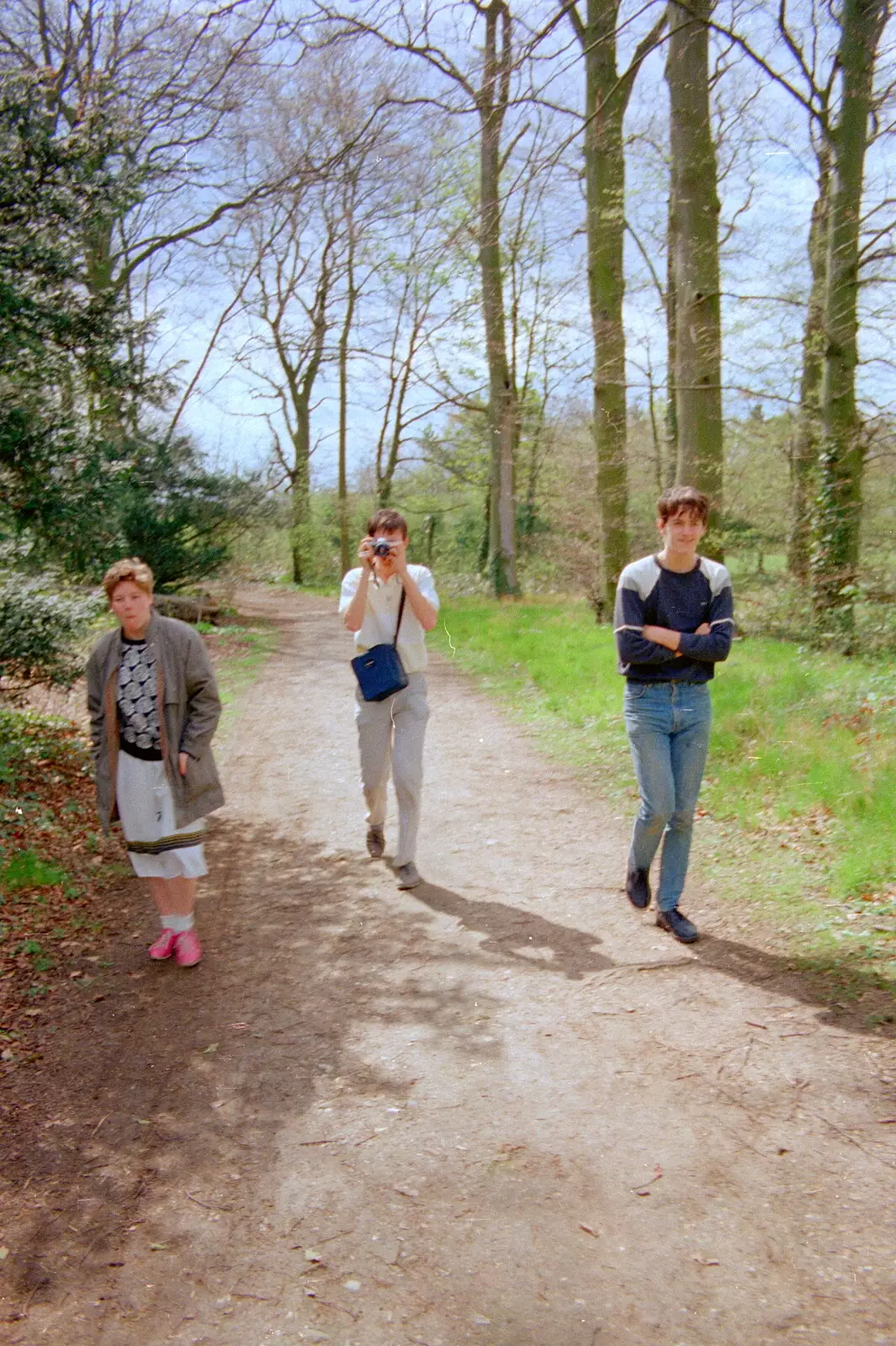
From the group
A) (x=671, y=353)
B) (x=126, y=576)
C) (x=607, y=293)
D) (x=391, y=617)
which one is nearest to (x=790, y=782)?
(x=391, y=617)

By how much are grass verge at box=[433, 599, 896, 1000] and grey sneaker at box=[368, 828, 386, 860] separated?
73.7 inches

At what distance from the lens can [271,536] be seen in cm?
2411

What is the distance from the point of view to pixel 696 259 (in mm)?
10820

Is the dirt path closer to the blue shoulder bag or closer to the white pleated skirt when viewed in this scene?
the white pleated skirt

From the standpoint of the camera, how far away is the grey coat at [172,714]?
14.9ft

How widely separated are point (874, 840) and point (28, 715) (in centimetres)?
709

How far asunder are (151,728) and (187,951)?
3.67 feet

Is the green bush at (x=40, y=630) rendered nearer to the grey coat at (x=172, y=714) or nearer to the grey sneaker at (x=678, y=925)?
the grey coat at (x=172, y=714)

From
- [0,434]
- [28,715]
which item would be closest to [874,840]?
[0,434]

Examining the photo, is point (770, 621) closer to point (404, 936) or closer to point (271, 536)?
point (404, 936)

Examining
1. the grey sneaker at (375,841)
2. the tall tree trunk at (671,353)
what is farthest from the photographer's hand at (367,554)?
the tall tree trunk at (671,353)

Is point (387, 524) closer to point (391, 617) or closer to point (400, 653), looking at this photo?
point (391, 617)

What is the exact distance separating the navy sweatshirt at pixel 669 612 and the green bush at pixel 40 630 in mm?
4486

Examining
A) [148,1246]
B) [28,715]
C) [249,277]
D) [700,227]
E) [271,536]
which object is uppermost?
[249,277]
